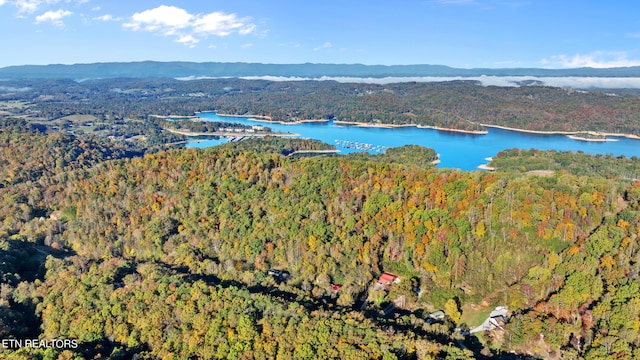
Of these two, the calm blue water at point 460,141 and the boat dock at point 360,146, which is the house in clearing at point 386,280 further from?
the boat dock at point 360,146

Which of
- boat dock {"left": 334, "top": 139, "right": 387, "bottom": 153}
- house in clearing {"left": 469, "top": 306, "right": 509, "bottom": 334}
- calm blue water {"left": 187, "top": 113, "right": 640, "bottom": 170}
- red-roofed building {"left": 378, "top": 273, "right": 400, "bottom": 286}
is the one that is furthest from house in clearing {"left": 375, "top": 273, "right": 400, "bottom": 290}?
boat dock {"left": 334, "top": 139, "right": 387, "bottom": 153}

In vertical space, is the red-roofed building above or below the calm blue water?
below

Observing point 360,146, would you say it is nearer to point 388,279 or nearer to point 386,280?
point 388,279

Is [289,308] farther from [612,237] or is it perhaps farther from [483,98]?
[483,98]

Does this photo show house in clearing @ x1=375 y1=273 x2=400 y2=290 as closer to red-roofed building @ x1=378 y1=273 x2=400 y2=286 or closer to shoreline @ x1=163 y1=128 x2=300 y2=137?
red-roofed building @ x1=378 y1=273 x2=400 y2=286

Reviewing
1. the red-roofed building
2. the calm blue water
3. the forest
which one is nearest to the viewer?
the forest
